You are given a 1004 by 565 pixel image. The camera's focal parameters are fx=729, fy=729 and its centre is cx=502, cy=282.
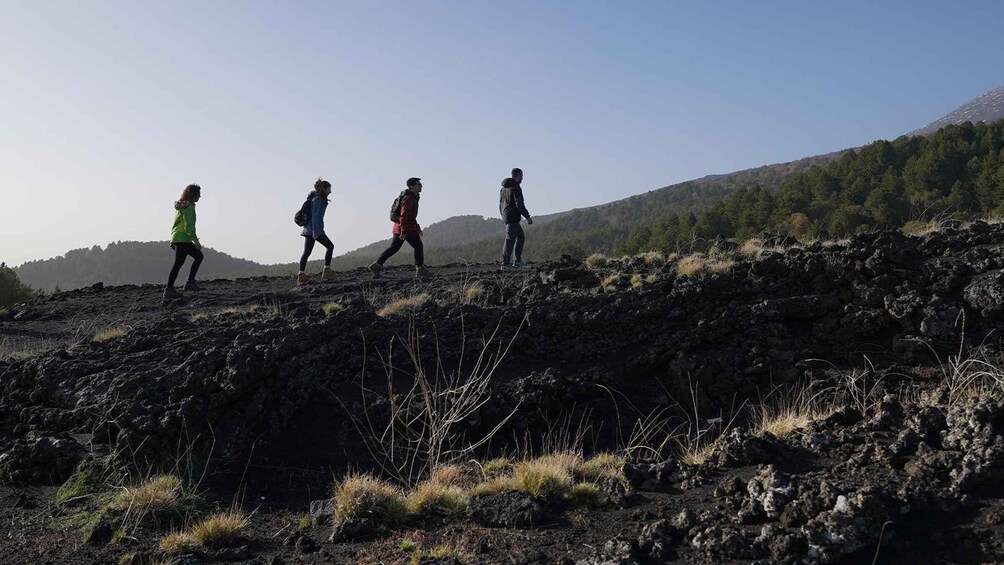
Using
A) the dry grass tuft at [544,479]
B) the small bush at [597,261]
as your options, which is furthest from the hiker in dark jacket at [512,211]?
the dry grass tuft at [544,479]

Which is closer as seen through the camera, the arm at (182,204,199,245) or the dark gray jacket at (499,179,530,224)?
the arm at (182,204,199,245)

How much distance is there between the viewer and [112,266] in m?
67.3

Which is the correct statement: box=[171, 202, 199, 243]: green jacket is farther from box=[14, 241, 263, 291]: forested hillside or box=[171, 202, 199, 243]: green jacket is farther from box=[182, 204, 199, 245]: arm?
box=[14, 241, 263, 291]: forested hillside

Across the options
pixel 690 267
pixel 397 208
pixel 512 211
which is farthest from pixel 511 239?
pixel 690 267

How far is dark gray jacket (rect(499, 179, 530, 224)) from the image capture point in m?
12.0

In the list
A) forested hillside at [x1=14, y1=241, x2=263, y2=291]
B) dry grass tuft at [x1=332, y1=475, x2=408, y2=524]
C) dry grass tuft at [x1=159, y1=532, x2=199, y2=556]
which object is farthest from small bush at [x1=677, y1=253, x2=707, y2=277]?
forested hillside at [x1=14, y1=241, x2=263, y2=291]

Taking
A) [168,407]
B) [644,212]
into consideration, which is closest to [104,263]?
[644,212]

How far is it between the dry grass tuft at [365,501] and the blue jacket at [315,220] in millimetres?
7386

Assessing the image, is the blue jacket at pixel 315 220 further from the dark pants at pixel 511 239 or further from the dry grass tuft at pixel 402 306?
the dry grass tuft at pixel 402 306

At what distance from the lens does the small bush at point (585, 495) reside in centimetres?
395

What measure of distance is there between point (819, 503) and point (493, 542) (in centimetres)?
153

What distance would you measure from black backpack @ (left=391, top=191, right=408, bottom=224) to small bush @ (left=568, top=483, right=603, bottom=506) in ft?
25.2

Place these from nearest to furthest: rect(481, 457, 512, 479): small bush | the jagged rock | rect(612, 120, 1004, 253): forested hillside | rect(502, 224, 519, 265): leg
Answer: the jagged rock < rect(481, 457, 512, 479): small bush < rect(502, 224, 519, 265): leg < rect(612, 120, 1004, 253): forested hillside

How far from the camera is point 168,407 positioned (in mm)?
5312
